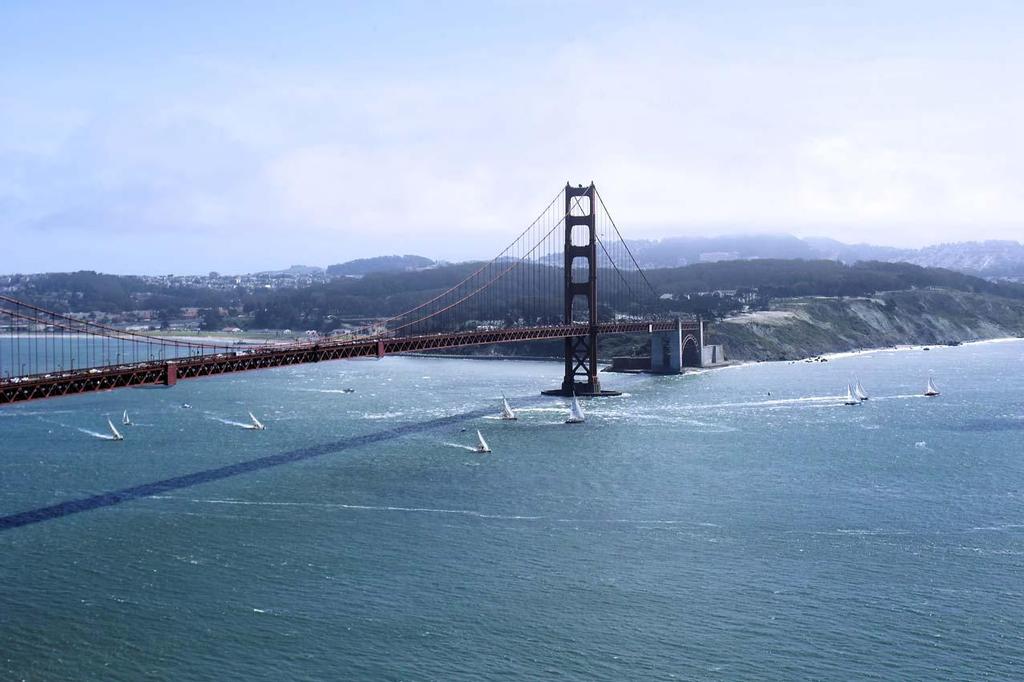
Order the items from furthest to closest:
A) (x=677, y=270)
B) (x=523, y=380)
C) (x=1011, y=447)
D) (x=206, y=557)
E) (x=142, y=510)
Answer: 1. (x=677, y=270)
2. (x=523, y=380)
3. (x=1011, y=447)
4. (x=142, y=510)
5. (x=206, y=557)

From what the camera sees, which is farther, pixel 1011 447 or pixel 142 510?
pixel 1011 447

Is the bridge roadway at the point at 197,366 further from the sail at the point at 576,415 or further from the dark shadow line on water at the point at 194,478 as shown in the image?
the sail at the point at 576,415

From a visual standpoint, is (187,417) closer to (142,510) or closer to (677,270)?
(142,510)

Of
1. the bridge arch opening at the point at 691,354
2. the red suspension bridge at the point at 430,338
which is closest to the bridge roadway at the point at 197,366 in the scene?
the red suspension bridge at the point at 430,338

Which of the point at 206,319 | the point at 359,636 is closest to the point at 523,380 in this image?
the point at 359,636

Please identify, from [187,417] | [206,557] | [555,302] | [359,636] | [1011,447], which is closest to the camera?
[359,636]

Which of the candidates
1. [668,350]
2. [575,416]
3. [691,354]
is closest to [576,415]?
[575,416]

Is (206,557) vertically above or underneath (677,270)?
underneath
